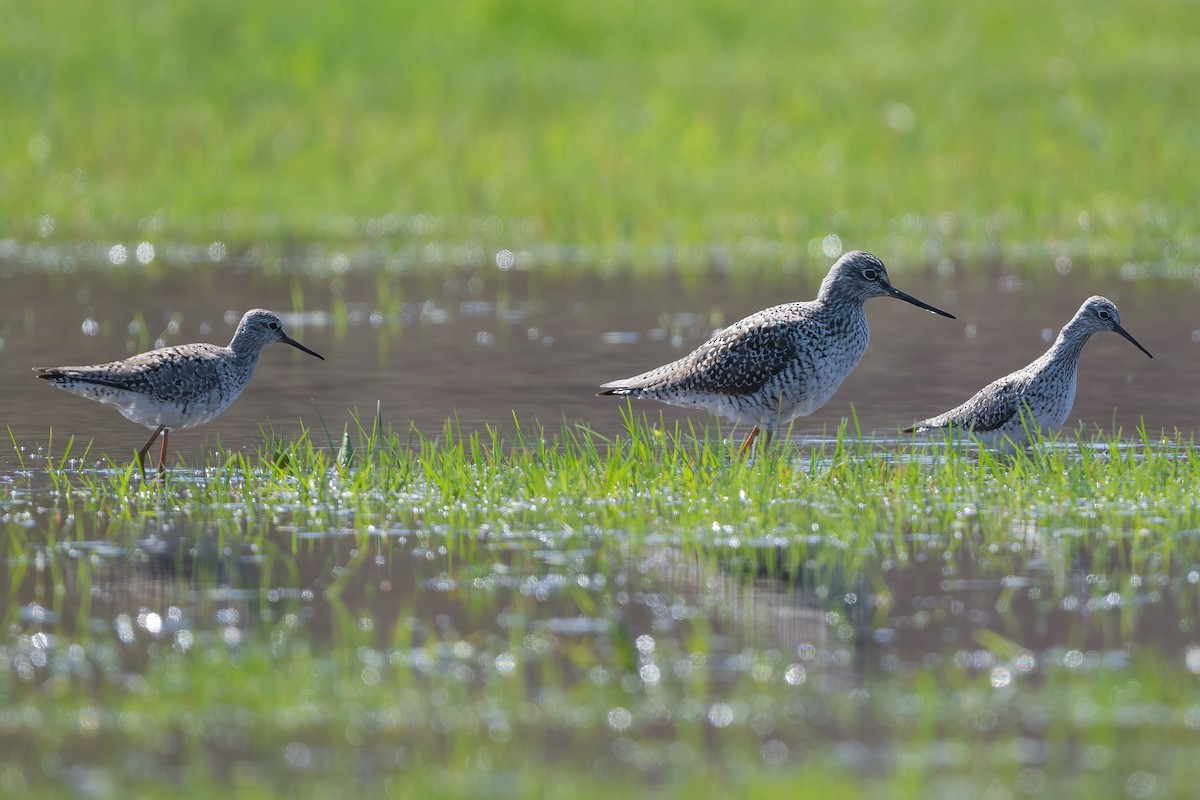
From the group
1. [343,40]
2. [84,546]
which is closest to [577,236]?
[343,40]

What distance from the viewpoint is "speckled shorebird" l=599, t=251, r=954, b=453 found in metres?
12.4

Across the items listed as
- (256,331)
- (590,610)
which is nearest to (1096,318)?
(256,331)

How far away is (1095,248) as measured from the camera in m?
24.7

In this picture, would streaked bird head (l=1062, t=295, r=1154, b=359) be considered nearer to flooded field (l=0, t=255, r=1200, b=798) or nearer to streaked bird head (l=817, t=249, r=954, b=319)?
flooded field (l=0, t=255, r=1200, b=798)

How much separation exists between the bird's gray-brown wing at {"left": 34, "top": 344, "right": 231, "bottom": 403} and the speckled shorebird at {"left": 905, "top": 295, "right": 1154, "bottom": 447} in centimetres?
444

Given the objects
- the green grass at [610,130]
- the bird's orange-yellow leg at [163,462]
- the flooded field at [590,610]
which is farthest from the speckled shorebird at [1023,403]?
the green grass at [610,130]

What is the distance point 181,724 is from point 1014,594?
3637 millimetres

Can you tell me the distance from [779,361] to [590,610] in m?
4.18

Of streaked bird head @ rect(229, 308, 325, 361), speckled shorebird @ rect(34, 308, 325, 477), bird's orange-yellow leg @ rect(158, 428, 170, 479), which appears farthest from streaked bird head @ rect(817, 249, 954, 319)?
bird's orange-yellow leg @ rect(158, 428, 170, 479)

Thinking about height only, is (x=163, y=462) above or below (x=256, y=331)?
below

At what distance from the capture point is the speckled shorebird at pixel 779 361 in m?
12.4

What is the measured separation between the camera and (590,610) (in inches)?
334

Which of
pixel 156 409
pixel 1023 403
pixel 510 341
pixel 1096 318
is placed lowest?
pixel 156 409

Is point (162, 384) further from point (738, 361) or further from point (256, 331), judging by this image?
point (738, 361)
